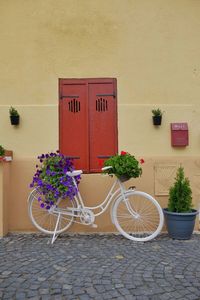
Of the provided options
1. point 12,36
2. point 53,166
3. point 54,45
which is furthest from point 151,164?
point 12,36

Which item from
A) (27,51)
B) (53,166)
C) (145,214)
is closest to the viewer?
(53,166)

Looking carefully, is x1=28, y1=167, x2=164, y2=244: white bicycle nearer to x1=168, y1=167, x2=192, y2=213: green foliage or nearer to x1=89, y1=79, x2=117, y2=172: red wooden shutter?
x1=168, y1=167, x2=192, y2=213: green foliage

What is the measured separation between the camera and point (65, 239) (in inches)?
205

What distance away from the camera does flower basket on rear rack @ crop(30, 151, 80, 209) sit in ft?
16.5

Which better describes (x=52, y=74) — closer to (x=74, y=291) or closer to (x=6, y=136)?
(x=6, y=136)

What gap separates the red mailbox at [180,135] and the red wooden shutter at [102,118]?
100 centimetres

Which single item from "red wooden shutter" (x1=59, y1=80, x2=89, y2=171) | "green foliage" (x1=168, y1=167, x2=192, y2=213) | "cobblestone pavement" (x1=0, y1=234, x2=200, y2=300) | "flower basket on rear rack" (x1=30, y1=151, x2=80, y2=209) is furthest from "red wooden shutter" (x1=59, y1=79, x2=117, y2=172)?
"cobblestone pavement" (x1=0, y1=234, x2=200, y2=300)

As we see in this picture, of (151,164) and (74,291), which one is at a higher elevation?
(151,164)

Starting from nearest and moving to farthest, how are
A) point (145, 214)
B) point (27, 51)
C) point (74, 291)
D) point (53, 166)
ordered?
point (74, 291) < point (53, 166) < point (145, 214) < point (27, 51)

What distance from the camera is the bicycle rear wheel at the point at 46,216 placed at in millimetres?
5355

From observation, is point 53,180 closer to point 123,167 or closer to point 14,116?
point 123,167

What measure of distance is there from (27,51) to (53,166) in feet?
7.06

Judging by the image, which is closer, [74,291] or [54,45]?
[74,291]

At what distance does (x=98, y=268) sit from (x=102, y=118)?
106 inches
